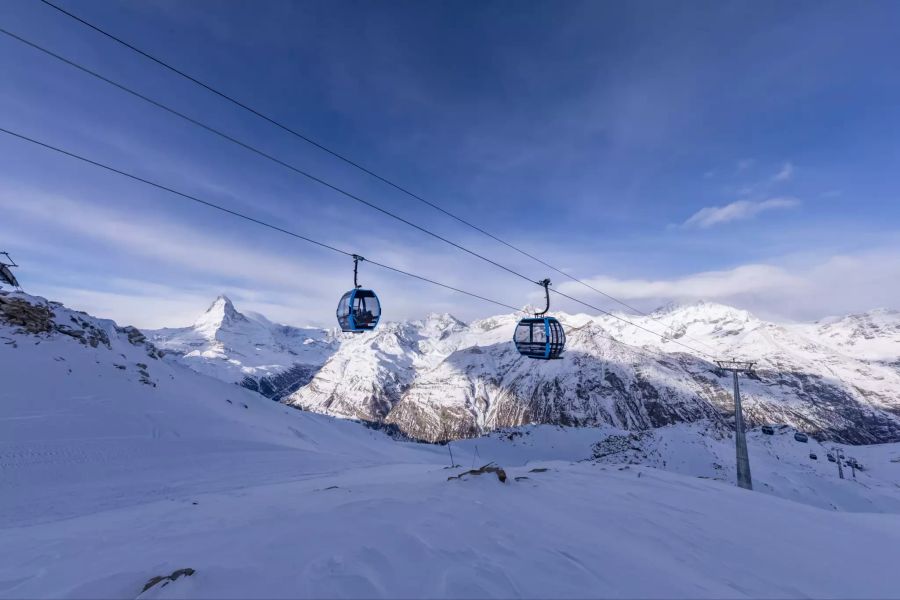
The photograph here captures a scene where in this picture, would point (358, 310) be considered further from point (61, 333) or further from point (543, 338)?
point (61, 333)

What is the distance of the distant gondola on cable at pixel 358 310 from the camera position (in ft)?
61.6

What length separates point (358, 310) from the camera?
754 inches

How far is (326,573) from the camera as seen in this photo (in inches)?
205

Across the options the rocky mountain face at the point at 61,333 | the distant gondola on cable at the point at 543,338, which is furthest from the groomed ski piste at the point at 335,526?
the distant gondola on cable at the point at 543,338

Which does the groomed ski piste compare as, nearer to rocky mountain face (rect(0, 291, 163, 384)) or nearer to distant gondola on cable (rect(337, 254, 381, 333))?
rocky mountain face (rect(0, 291, 163, 384))

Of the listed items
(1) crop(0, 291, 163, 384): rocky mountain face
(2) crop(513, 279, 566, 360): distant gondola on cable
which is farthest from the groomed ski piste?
(2) crop(513, 279, 566, 360): distant gondola on cable

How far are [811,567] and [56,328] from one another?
36.8 meters

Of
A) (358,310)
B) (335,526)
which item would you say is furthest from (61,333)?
(335,526)

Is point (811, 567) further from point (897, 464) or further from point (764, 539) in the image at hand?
point (897, 464)

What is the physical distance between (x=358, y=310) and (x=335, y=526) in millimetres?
12898

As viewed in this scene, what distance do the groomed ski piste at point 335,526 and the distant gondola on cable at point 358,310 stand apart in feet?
23.7

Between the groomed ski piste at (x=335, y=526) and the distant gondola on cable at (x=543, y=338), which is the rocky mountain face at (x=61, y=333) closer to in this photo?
the groomed ski piste at (x=335, y=526)

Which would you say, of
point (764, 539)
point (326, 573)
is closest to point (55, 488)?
point (326, 573)

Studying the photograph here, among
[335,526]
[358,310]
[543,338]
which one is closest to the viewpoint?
[335,526]
